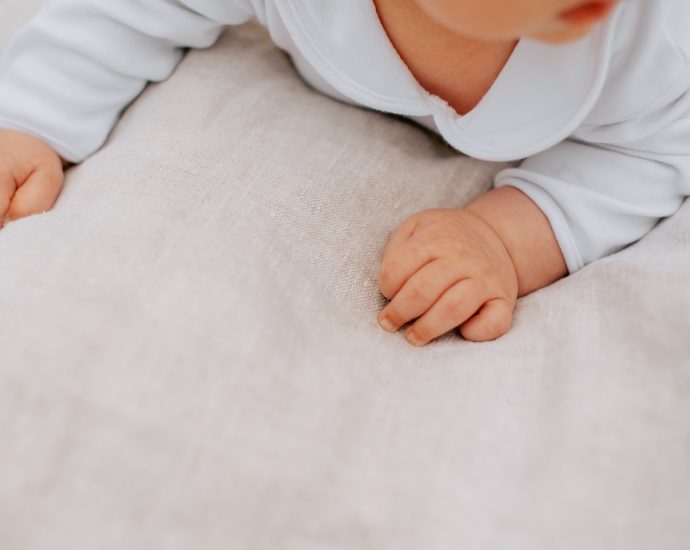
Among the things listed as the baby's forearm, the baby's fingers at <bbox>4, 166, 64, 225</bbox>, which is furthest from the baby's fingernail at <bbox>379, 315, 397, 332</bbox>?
the baby's fingers at <bbox>4, 166, 64, 225</bbox>

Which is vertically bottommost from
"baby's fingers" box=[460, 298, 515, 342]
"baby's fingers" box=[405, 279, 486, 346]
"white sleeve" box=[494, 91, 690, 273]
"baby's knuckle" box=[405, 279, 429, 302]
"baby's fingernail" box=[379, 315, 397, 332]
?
"white sleeve" box=[494, 91, 690, 273]

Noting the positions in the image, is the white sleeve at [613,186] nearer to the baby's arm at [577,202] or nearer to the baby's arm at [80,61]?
the baby's arm at [577,202]

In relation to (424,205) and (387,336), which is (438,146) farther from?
(387,336)

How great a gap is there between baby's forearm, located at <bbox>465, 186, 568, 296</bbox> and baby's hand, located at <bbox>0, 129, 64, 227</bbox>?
32 cm

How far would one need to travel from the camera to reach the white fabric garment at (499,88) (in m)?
0.56

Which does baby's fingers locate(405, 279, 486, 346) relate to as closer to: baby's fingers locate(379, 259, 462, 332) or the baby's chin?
baby's fingers locate(379, 259, 462, 332)

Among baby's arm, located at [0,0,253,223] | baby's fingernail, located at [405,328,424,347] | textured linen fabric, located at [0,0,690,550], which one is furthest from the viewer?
baby's arm, located at [0,0,253,223]

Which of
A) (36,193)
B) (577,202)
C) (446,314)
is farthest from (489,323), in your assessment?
(36,193)

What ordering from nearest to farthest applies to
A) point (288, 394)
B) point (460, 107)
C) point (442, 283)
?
1. point (288, 394)
2. point (442, 283)
3. point (460, 107)

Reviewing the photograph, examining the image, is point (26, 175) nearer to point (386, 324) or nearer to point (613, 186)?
point (386, 324)

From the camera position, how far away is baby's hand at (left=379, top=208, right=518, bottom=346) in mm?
518

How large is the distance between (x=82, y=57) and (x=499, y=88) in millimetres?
352

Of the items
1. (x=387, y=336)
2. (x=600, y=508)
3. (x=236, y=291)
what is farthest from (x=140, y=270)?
(x=600, y=508)

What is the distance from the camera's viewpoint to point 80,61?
0.67 metres
